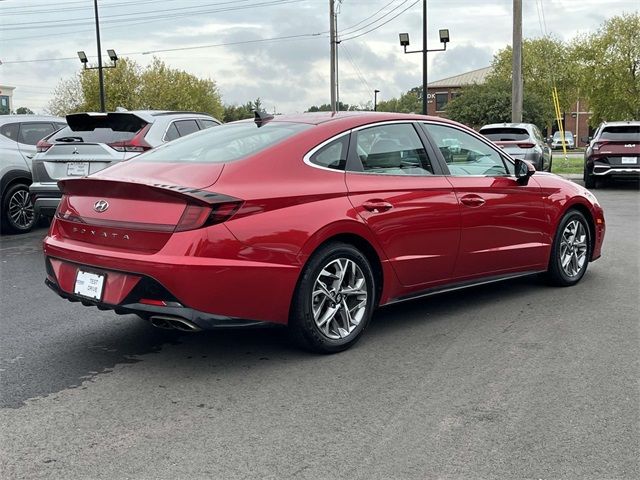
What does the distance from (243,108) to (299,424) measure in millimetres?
124821

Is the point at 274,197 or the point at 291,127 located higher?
the point at 291,127

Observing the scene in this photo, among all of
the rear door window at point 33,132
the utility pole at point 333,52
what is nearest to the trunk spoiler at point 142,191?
the rear door window at point 33,132

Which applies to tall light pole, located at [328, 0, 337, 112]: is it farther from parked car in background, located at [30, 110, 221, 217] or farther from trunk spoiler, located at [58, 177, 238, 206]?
trunk spoiler, located at [58, 177, 238, 206]

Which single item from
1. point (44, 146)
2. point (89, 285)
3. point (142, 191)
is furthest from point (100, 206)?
point (44, 146)

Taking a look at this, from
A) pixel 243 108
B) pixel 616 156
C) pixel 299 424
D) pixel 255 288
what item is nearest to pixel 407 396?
pixel 299 424

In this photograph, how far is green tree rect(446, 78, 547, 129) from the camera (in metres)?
45.5

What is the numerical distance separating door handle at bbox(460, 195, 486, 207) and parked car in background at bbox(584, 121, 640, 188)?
494 inches

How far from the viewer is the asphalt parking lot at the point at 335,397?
313 cm

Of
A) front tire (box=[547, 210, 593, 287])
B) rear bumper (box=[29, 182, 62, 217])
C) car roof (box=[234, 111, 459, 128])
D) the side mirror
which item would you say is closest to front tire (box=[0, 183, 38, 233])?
rear bumper (box=[29, 182, 62, 217])

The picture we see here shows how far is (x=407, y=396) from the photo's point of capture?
3.89 m

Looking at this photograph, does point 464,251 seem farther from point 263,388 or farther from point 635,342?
point 263,388

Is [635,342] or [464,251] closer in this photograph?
[635,342]

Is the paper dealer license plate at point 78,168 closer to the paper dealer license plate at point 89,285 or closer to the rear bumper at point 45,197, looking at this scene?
the rear bumper at point 45,197

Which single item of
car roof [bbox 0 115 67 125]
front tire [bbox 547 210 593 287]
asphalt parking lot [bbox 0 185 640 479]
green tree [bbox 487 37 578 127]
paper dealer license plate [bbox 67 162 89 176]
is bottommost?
asphalt parking lot [bbox 0 185 640 479]
